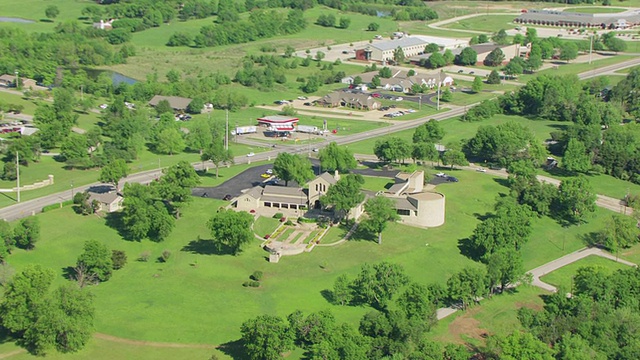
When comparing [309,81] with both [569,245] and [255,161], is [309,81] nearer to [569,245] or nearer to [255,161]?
[255,161]

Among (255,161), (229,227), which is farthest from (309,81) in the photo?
(229,227)

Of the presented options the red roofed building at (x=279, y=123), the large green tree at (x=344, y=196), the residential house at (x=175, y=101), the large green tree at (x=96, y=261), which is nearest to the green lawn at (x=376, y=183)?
the large green tree at (x=344, y=196)

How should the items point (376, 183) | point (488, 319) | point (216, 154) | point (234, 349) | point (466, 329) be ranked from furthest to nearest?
1. point (216, 154)
2. point (376, 183)
3. point (488, 319)
4. point (466, 329)
5. point (234, 349)

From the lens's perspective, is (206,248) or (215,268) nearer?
(215,268)

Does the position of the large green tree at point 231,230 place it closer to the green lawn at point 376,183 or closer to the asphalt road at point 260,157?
the asphalt road at point 260,157

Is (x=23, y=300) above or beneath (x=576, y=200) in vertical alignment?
beneath

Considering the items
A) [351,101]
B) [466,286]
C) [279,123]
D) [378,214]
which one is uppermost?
[351,101]

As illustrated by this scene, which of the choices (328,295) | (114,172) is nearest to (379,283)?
(328,295)

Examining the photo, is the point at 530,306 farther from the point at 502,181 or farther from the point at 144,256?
the point at 144,256
